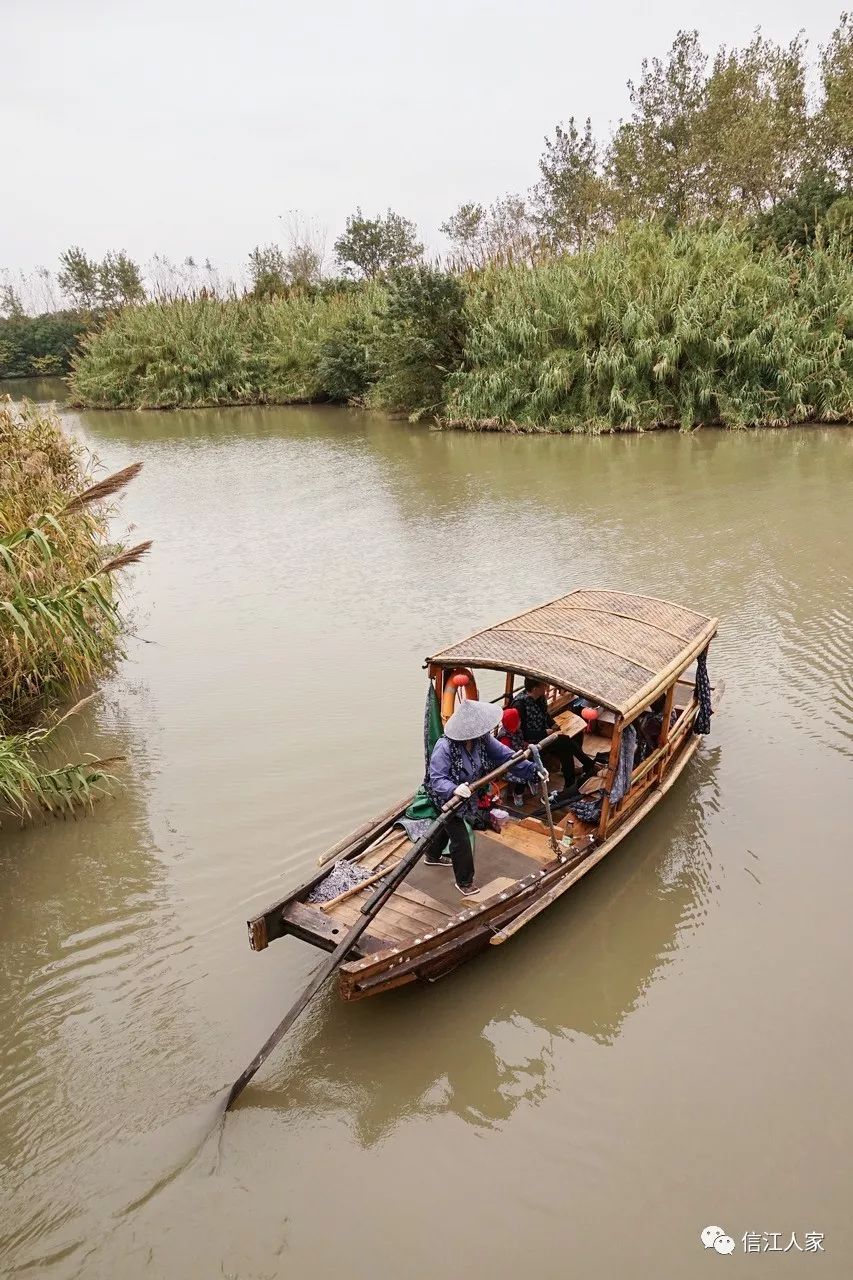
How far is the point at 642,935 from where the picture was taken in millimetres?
5430

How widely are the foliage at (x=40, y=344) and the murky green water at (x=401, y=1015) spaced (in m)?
42.1

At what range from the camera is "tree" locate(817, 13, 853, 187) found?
80.5 ft

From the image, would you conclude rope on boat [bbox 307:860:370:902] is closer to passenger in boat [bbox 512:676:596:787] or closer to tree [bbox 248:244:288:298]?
passenger in boat [bbox 512:676:596:787]

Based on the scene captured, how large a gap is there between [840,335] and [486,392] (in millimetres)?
8492

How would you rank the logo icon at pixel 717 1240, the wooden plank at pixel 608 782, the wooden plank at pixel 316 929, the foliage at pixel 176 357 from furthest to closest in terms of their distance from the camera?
the foliage at pixel 176 357 < the wooden plank at pixel 608 782 < the wooden plank at pixel 316 929 < the logo icon at pixel 717 1240

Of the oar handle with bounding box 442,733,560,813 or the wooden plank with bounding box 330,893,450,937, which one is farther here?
the wooden plank with bounding box 330,893,450,937

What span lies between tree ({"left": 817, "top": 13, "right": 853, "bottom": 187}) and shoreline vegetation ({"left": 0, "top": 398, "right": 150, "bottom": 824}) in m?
25.6

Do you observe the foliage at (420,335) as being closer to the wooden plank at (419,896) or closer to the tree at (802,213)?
the tree at (802,213)

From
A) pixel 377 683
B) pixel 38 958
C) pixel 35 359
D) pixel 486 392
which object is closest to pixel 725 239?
pixel 486 392

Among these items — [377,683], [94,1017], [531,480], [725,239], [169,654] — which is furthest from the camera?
[725,239]

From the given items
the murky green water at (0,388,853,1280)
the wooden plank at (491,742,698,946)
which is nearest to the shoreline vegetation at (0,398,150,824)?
the murky green water at (0,388,853,1280)

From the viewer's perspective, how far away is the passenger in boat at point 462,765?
16.4 ft

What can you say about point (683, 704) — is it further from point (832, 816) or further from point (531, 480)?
point (531, 480)

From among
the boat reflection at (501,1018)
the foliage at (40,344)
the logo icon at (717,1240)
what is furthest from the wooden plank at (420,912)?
the foliage at (40,344)
